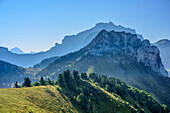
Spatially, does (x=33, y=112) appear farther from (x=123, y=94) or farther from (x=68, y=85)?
(x=123, y=94)

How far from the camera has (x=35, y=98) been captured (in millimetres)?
43188

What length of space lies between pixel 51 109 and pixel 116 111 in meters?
37.1

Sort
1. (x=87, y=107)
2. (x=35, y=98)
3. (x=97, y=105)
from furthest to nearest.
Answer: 1. (x=97, y=105)
2. (x=87, y=107)
3. (x=35, y=98)

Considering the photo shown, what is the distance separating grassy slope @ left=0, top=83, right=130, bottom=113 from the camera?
1378 inches

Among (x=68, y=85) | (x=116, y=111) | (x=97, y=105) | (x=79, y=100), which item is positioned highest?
(x=68, y=85)

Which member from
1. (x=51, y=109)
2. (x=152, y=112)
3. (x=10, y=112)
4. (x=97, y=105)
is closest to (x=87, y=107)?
(x=97, y=105)

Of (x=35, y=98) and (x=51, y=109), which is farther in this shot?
(x=35, y=98)

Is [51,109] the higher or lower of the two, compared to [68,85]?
lower

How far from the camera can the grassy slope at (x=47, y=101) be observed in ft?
115

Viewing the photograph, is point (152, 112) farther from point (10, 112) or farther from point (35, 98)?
point (10, 112)

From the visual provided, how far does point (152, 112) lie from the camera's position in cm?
9394

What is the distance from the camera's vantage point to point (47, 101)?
44438mm

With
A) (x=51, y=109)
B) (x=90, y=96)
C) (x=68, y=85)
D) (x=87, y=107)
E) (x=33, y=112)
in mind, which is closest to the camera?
(x=33, y=112)

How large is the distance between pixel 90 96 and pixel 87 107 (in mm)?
11346
